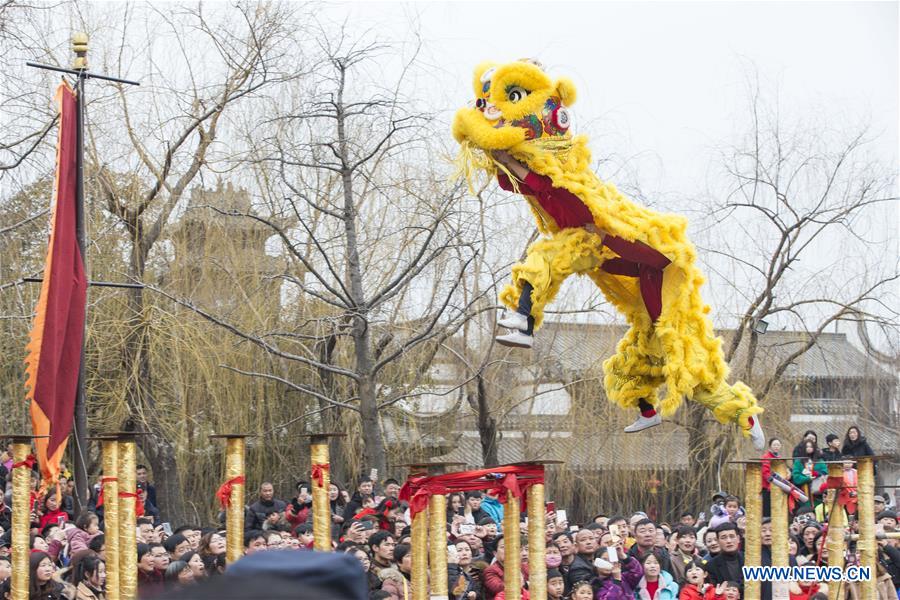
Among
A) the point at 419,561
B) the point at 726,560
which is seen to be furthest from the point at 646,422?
the point at 726,560

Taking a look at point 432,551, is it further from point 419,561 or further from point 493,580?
point 493,580

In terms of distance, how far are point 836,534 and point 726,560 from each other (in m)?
1.09

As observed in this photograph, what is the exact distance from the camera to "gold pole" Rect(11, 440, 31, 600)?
17.4ft

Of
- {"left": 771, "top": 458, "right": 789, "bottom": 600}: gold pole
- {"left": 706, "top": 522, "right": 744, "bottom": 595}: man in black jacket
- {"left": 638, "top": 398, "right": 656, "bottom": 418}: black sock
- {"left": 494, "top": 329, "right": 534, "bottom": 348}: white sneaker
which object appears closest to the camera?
{"left": 494, "top": 329, "right": 534, "bottom": 348}: white sneaker

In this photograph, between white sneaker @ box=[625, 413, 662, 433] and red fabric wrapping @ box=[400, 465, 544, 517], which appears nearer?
red fabric wrapping @ box=[400, 465, 544, 517]

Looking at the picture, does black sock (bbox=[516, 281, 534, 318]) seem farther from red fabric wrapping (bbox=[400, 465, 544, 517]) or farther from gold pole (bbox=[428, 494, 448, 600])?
gold pole (bbox=[428, 494, 448, 600])

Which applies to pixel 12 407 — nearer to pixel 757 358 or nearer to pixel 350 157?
pixel 350 157

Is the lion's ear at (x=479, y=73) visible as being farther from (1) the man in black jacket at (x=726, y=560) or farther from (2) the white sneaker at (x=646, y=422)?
(1) the man in black jacket at (x=726, y=560)

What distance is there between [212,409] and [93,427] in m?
1.00

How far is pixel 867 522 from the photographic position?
6027 mm

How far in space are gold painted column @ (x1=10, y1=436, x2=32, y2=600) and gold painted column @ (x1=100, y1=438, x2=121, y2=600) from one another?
34 cm

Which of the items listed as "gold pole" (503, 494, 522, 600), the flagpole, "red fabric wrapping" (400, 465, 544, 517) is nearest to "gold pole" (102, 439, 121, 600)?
the flagpole

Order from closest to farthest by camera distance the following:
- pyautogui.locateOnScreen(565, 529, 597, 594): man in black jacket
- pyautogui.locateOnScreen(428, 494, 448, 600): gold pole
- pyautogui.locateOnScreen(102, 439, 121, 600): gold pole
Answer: pyautogui.locateOnScreen(102, 439, 121, 600): gold pole → pyautogui.locateOnScreen(428, 494, 448, 600): gold pole → pyautogui.locateOnScreen(565, 529, 597, 594): man in black jacket

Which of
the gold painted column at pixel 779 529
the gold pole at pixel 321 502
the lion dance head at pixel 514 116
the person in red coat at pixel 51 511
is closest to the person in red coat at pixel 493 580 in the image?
the gold pole at pixel 321 502
